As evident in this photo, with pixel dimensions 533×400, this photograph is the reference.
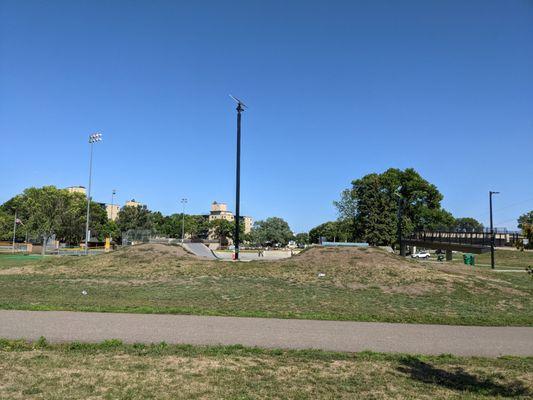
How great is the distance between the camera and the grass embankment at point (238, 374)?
18.4 ft

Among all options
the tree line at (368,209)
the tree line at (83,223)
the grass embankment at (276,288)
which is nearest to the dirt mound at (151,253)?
the grass embankment at (276,288)

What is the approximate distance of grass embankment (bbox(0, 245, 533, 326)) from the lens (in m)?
13.3

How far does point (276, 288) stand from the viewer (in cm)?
1850

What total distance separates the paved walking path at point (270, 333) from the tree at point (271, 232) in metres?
122

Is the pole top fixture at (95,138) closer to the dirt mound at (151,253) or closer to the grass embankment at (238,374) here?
the dirt mound at (151,253)

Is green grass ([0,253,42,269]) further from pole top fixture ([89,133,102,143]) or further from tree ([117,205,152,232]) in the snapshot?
tree ([117,205,152,232])

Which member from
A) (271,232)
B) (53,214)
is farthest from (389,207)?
(271,232)

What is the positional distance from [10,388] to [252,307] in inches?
348

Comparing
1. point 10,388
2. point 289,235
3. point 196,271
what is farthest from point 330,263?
point 289,235

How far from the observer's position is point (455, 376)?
661 centimetres

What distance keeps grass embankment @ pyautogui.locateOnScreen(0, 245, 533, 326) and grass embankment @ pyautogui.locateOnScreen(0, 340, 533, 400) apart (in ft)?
14.7

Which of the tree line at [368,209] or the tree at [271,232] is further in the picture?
the tree at [271,232]

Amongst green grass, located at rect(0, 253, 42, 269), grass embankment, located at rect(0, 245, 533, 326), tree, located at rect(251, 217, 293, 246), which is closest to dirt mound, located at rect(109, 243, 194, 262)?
grass embankment, located at rect(0, 245, 533, 326)

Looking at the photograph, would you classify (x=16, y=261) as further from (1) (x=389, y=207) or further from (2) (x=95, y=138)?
(1) (x=389, y=207)
